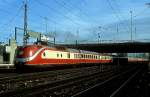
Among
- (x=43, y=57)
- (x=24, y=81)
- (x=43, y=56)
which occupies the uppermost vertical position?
(x=43, y=56)

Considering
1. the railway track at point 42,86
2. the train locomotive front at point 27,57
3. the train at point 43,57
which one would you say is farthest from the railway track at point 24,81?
the train at point 43,57

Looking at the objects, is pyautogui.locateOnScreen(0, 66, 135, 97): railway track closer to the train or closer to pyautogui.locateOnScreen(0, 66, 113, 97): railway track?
pyautogui.locateOnScreen(0, 66, 113, 97): railway track

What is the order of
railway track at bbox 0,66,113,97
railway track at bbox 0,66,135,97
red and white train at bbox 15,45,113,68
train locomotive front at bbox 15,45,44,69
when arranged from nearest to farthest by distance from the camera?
railway track at bbox 0,66,135,97, railway track at bbox 0,66,113,97, train locomotive front at bbox 15,45,44,69, red and white train at bbox 15,45,113,68

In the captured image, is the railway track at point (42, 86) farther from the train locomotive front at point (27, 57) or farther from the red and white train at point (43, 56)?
the red and white train at point (43, 56)

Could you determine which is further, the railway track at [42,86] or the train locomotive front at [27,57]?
the train locomotive front at [27,57]

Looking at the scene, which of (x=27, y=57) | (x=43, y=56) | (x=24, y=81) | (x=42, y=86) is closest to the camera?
(x=42, y=86)

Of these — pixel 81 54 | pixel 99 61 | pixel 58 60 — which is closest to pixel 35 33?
pixel 81 54

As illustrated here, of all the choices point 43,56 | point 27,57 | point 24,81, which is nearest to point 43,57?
point 43,56

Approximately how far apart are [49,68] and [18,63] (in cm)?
568

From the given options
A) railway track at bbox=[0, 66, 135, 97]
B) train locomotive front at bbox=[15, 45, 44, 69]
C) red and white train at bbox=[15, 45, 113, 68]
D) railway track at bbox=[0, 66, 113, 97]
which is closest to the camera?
railway track at bbox=[0, 66, 135, 97]

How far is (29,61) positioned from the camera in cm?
3375

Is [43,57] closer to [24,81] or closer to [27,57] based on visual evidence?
[27,57]

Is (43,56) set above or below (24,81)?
above

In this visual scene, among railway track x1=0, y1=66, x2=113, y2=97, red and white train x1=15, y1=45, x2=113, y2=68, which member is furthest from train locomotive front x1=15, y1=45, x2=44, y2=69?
railway track x1=0, y1=66, x2=113, y2=97
